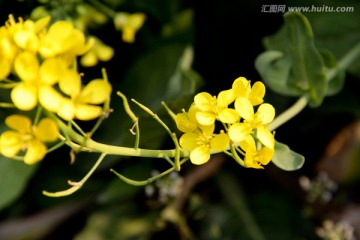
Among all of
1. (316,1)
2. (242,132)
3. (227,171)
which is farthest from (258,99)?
(227,171)

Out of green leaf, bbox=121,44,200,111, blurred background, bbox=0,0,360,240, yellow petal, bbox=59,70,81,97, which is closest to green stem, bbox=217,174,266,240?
blurred background, bbox=0,0,360,240

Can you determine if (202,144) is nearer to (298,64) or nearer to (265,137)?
(265,137)

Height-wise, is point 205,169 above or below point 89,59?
below

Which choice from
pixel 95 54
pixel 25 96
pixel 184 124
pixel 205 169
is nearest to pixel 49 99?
pixel 25 96

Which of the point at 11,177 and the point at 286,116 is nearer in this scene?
the point at 286,116

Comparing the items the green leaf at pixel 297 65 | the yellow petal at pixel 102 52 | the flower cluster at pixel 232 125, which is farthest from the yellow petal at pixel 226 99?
the yellow petal at pixel 102 52

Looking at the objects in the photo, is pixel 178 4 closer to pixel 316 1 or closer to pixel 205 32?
pixel 205 32
